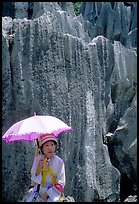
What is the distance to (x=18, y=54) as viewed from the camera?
3838 mm

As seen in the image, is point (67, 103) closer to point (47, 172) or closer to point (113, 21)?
point (47, 172)

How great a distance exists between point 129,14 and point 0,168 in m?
12.4

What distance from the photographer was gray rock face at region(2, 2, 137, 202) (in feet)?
12.4

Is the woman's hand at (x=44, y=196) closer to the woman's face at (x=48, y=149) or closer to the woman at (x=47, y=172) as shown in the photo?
the woman at (x=47, y=172)

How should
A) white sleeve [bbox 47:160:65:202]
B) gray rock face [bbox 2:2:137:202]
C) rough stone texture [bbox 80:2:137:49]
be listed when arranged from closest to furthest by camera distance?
1. white sleeve [bbox 47:160:65:202]
2. gray rock face [bbox 2:2:137:202]
3. rough stone texture [bbox 80:2:137:49]

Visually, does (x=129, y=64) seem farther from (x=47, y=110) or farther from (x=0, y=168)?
(x=0, y=168)

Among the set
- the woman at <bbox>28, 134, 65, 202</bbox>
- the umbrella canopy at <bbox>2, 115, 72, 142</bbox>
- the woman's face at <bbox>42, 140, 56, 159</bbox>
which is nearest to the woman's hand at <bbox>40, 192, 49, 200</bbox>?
the woman at <bbox>28, 134, 65, 202</bbox>

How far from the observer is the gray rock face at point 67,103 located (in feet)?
12.4

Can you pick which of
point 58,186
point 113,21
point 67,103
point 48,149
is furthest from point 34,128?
point 113,21

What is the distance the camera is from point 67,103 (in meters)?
4.09

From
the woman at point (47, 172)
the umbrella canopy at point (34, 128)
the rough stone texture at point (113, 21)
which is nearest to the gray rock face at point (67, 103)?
the umbrella canopy at point (34, 128)

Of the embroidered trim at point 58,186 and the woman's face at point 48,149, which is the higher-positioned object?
→ the woman's face at point 48,149

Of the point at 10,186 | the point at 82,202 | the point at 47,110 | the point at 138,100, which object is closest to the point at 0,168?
the point at 10,186

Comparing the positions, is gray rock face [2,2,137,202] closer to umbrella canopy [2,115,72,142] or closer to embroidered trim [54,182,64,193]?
umbrella canopy [2,115,72,142]
